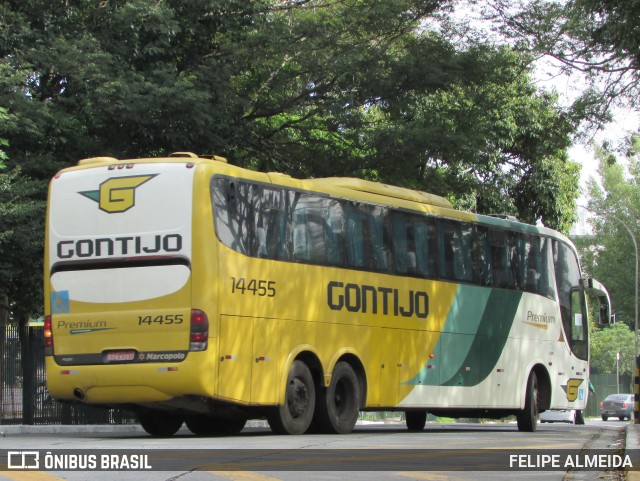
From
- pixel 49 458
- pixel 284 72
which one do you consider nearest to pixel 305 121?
pixel 284 72

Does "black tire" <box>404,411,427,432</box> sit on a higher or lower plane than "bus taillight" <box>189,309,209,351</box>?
lower

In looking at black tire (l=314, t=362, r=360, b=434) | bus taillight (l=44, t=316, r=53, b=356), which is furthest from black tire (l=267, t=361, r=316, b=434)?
bus taillight (l=44, t=316, r=53, b=356)

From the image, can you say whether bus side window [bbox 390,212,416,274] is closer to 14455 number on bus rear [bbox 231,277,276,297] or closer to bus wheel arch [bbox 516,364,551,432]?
14455 number on bus rear [bbox 231,277,276,297]

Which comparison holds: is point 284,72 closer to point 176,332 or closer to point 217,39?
point 217,39

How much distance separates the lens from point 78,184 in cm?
1664

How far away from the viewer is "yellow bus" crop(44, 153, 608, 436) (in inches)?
625

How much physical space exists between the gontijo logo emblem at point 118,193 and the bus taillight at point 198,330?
1.77m

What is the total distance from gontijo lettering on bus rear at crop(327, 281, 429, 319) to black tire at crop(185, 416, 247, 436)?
2503 mm

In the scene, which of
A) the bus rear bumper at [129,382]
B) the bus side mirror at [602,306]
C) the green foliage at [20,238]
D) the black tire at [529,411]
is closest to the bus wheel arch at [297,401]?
the bus rear bumper at [129,382]

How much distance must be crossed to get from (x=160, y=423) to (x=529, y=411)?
765 cm

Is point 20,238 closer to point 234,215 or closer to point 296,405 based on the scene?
point 234,215

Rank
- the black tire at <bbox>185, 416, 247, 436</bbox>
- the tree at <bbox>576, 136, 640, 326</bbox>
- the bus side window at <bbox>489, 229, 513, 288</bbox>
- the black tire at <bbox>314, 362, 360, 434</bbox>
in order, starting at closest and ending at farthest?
the black tire at <bbox>314, 362, 360, 434</bbox>, the black tire at <bbox>185, 416, 247, 436</bbox>, the bus side window at <bbox>489, 229, 513, 288</bbox>, the tree at <bbox>576, 136, 640, 326</bbox>

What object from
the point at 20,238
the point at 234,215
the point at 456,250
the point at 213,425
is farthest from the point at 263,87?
the point at 234,215

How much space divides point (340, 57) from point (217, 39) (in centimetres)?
312
